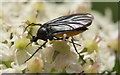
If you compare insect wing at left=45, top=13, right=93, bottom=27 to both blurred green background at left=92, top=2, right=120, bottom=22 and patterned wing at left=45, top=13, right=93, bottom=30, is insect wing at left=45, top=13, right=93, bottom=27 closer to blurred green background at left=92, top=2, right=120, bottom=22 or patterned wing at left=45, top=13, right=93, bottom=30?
patterned wing at left=45, top=13, right=93, bottom=30

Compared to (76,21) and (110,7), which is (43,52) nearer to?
(76,21)

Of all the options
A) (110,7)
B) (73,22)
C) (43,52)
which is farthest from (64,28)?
(110,7)

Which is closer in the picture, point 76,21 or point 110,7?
point 76,21

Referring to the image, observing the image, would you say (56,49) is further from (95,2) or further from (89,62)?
(95,2)

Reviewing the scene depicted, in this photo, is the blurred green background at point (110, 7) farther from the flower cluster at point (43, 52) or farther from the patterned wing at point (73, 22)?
the patterned wing at point (73, 22)

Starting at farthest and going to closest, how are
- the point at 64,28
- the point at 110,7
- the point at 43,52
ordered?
the point at 110,7, the point at 43,52, the point at 64,28

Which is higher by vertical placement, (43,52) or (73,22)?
(73,22)

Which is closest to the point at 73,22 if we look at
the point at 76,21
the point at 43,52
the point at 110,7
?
the point at 76,21

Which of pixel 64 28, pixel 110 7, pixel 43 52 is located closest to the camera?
pixel 64 28

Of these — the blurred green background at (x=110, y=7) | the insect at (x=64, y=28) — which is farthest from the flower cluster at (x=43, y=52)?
the blurred green background at (x=110, y=7)

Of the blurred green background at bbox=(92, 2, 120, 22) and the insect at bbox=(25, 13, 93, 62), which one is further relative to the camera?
the blurred green background at bbox=(92, 2, 120, 22)

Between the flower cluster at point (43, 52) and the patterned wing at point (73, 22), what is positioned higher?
the patterned wing at point (73, 22)

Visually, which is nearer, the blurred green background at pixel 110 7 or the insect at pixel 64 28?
the insect at pixel 64 28

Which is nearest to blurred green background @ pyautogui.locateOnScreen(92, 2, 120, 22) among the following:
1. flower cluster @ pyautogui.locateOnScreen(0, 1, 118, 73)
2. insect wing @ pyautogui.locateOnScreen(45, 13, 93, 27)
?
flower cluster @ pyautogui.locateOnScreen(0, 1, 118, 73)
